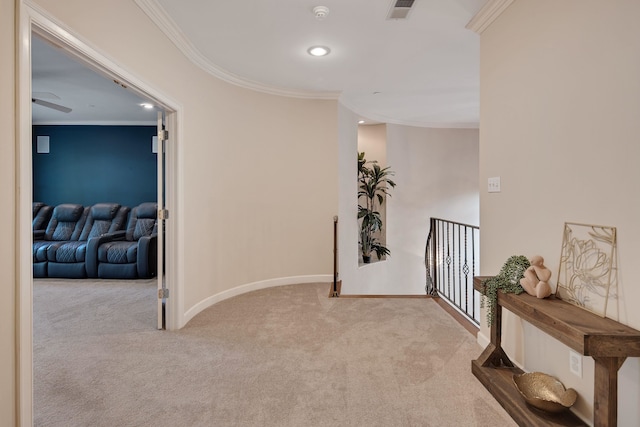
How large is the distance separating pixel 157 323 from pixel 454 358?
8.35 ft

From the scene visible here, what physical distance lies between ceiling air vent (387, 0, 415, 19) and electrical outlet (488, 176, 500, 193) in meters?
1.37

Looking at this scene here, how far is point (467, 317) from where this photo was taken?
132 inches

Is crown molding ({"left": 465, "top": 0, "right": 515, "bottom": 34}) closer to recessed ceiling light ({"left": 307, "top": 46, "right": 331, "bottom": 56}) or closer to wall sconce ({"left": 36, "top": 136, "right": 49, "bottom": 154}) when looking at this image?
recessed ceiling light ({"left": 307, "top": 46, "right": 331, "bottom": 56})

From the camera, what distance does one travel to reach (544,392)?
1803 mm

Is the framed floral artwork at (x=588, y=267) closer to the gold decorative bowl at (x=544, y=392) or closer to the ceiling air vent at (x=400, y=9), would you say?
the gold decorative bowl at (x=544, y=392)

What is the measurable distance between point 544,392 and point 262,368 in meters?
1.67

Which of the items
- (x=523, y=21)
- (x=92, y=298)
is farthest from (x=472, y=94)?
(x=92, y=298)

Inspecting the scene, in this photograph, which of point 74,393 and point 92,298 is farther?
point 92,298

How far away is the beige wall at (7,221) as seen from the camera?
4.33 feet

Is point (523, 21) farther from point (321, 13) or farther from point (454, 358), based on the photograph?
point (454, 358)

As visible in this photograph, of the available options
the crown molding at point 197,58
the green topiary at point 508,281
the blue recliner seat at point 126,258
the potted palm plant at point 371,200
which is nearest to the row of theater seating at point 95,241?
the blue recliner seat at point 126,258

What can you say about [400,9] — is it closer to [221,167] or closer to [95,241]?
[221,167]

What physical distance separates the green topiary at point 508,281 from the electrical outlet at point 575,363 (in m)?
0.38

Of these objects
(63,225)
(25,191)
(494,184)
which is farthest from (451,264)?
(63,225)
